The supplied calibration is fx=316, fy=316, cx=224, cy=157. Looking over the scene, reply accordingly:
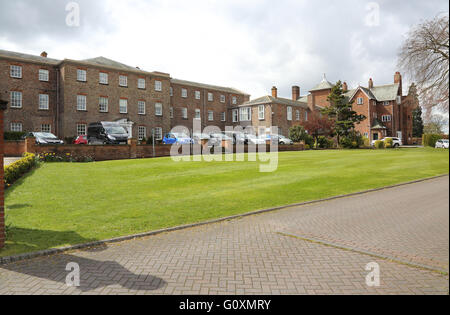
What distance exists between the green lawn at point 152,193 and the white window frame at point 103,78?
950 inches

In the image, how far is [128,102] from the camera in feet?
141

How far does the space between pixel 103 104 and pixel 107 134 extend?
581 inches

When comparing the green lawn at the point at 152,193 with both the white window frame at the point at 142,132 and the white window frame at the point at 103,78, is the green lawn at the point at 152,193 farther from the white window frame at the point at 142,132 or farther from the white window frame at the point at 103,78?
the white window frame at the point at 142,132

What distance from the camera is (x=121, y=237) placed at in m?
7.05

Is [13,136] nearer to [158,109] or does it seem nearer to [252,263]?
[158,109]

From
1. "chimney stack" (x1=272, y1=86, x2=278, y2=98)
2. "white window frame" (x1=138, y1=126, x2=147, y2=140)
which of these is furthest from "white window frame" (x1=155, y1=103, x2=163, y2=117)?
"chimney stack" (x1=272, y1=86, x2=278, y2=98)

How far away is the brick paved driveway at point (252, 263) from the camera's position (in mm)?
4562

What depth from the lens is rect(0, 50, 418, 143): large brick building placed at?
37.2 m

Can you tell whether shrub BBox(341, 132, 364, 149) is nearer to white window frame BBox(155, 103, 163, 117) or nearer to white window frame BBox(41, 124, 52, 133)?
white window frame BBox(155, 103, 163, 117)

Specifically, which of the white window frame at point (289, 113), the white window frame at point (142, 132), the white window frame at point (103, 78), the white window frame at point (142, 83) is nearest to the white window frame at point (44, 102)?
the white window frame at point (103, 78)

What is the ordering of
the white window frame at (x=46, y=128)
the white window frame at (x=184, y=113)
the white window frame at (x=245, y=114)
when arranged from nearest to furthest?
the white window frame at (x=46, y=128), the white window frame at (x=184, y=113), the white window frame at (x=245, y=114)

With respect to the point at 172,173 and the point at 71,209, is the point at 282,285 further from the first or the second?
the point at 172,173

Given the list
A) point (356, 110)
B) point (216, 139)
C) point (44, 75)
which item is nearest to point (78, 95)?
point (44, 75)

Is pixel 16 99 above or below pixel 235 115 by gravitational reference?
below
